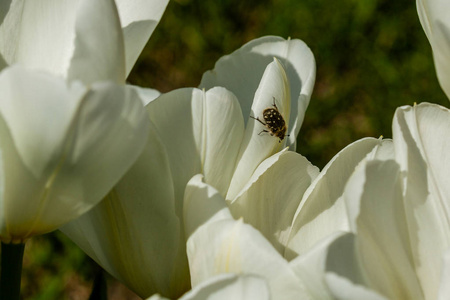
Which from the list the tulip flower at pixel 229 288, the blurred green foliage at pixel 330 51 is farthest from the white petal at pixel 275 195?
the blurred green foliage at pixel 330 51

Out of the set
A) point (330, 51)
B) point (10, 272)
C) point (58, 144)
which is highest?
point (58, 144)

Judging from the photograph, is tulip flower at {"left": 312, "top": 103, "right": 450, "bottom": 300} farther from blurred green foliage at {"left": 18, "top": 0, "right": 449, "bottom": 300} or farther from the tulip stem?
blurred green foliage at {"left": 18, "top": 0, "right": 449, "bottom": 300}

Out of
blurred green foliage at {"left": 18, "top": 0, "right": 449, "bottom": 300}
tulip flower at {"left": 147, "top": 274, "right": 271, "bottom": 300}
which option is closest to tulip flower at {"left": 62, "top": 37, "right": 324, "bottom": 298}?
tulip flower at {"left": 147, "top": 274, "right": 271, "bottom": 300}

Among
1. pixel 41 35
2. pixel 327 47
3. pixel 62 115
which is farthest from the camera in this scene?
pixel 327 47

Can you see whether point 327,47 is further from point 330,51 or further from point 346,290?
point 346,290

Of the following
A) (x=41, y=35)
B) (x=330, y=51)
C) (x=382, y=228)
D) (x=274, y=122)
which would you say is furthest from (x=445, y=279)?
(x=330, y=51)

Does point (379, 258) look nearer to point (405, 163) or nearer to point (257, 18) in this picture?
point (405, 163)
